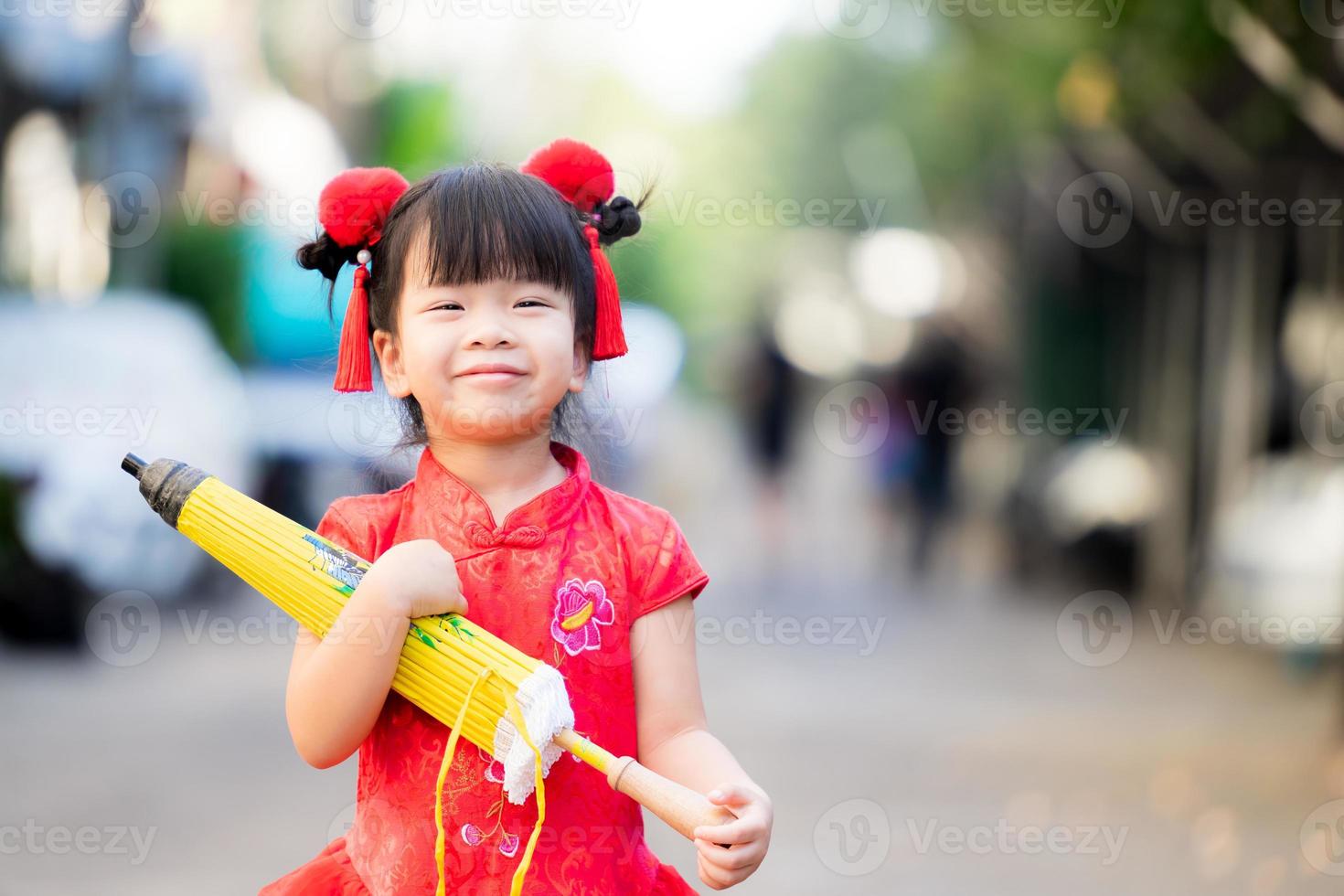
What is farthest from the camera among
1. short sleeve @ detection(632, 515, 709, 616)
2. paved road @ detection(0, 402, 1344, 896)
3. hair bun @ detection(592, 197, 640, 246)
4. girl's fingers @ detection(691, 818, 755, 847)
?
paved road @ detection(0, 402, 1344, 896)

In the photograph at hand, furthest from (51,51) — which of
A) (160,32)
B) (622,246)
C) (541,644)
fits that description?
(541,644)

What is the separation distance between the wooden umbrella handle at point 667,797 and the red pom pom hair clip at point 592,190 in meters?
0.65

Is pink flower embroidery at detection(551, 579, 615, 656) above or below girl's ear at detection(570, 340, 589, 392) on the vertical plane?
below

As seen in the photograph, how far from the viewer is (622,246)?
2686 millimetres

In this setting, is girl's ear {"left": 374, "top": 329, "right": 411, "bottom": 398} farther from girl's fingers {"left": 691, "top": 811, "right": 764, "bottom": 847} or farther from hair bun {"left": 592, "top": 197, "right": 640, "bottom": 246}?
girl's fingers {"left": 691, "top": 811, "right": 764, "bottom": 847}

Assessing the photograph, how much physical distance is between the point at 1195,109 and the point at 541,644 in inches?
342

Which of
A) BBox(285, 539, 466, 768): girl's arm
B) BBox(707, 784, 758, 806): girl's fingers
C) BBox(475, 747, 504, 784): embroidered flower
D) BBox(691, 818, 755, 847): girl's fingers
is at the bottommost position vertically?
BBox(691, 818, 755, 847): girl's fingers

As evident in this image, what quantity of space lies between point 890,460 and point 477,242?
38.9ft

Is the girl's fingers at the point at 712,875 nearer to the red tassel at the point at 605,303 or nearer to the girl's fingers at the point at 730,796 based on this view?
the girl's fingers at the point at 730,796

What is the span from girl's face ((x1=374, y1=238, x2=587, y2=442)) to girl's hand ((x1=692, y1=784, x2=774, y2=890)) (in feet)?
1.93

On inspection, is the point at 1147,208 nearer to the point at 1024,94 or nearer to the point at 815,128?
the point at 1024,94

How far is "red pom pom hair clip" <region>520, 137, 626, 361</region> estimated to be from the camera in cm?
218

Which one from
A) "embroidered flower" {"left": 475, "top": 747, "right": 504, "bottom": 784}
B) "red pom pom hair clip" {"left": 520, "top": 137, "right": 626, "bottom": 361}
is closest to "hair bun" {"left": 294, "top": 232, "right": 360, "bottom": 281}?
"red pom pom hair clip" {"left": 520, "top": 137, "right": 626, "bottom": 361}

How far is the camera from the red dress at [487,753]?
6.47 feet
